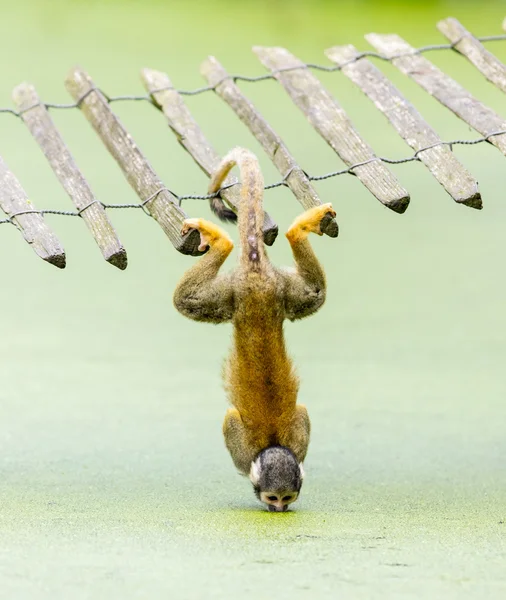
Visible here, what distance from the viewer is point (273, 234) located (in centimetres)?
485

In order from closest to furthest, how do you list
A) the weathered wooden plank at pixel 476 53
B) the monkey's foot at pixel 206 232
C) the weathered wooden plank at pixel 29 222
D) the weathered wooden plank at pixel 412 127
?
1. the weathered wooden plank at pixel 29 222
2. the monkey's foot at pixel 206 232
3. the weathered wooden plank at pixel 412 127
4. the weathered wooden plank at pixel 476 53

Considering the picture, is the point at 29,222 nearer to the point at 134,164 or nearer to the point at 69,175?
the point at 69,175

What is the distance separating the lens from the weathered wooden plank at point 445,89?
206 inches

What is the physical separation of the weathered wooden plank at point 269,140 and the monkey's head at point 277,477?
110cm

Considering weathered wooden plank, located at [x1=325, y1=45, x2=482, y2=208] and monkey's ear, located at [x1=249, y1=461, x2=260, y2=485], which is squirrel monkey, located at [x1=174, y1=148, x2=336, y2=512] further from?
weathered wooden plank, located at [x1=325, y1=45, x2=482, y2=208]

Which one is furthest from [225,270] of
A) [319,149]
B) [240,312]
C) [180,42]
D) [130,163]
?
[180,42]

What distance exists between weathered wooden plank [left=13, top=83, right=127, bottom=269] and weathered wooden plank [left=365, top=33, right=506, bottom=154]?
6.14ft

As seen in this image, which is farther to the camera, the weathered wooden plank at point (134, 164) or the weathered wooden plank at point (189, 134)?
the weathered wooden plank at point (189, 134)

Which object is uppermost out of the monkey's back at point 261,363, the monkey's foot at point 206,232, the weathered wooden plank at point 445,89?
the weathered wooden plank at point 445,89

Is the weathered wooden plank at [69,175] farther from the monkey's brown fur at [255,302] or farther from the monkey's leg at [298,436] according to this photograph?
the monkey's leg at [298,436]

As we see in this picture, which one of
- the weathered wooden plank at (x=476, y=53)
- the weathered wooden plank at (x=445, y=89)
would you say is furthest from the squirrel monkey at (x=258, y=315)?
the weathered wooden plank at (x=476, y=53)

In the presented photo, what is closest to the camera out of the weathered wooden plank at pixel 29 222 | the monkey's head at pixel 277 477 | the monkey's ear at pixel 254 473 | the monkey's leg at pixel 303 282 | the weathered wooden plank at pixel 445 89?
the weathered wooden plank at pixel 29 222

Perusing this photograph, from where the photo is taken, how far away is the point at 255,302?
16.0 feet

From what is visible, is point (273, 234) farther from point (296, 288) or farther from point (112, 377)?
point (112, 377)
